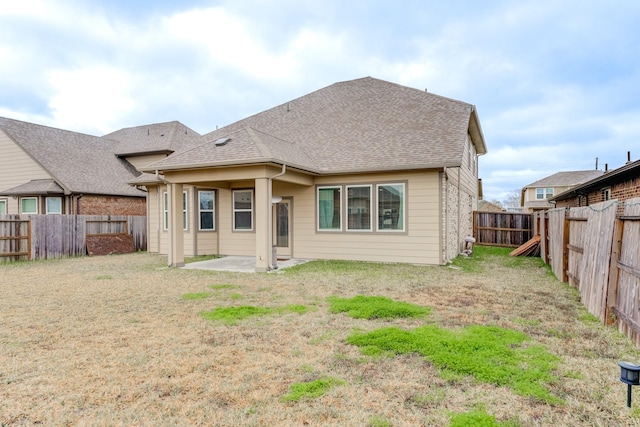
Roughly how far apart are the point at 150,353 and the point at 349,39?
1266 cm

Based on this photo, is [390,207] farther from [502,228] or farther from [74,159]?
[74,159]

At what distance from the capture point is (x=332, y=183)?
446 inches

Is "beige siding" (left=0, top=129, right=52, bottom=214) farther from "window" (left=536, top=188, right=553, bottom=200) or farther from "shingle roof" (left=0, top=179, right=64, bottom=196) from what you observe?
"window" (left=536, top=188, right=553, bottom=200)

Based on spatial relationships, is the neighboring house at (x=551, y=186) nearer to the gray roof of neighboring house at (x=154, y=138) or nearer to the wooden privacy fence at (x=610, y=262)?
the gray roof of neighboring house at (x=154, y=138)

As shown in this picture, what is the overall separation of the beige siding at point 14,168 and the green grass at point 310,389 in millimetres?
18119

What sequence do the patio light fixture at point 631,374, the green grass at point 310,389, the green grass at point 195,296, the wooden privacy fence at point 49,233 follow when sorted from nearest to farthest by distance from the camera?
the patio light fixture at point 631,374 → the green grass at point 310,389 → the green grass at point 195,296 → the wooden privacy fence at point 49,233

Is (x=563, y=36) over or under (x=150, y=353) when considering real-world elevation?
over

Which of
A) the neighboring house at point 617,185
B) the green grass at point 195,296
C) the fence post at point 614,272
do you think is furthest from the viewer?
the neighboring house at point 617,185

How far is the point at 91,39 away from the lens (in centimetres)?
1241

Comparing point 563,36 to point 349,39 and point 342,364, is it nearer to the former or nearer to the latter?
point 349,39

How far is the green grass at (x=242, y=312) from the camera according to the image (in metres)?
5.24

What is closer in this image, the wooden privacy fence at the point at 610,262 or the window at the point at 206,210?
the wooden privacy fence at the point at 610,262

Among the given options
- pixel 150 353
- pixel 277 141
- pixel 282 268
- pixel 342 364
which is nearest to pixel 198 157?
pixel 277 141

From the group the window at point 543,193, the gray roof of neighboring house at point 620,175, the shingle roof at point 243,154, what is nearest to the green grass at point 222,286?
the shingle roof at point 243,154
